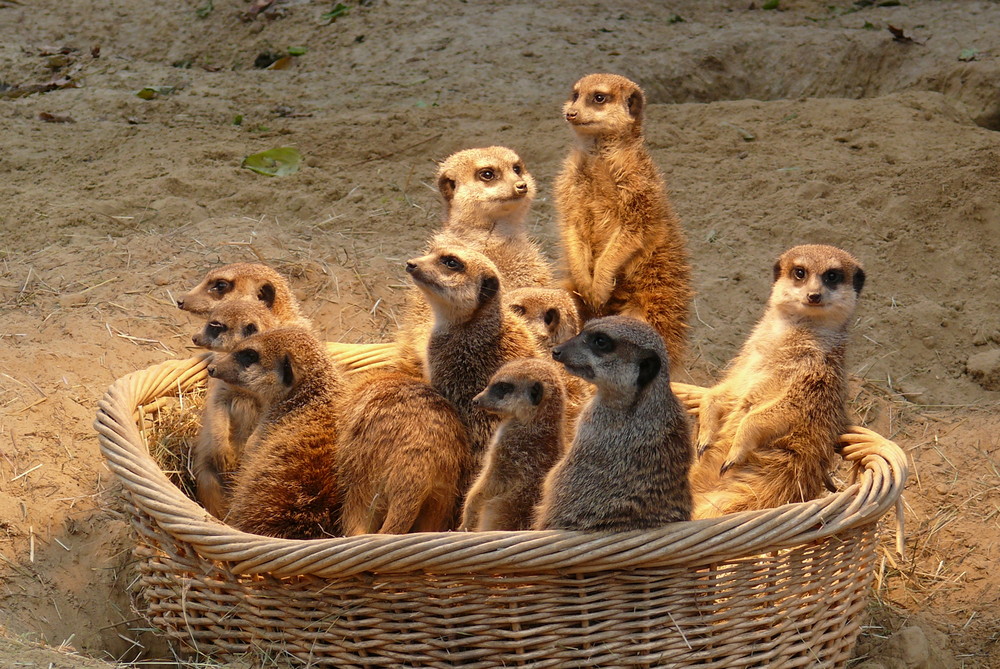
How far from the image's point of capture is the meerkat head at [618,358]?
2.38 meters

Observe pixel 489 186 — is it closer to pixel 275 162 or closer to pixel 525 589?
pixel 525 589

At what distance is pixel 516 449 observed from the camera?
2629 mm

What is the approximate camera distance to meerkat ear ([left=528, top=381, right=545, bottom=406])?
2588 mm

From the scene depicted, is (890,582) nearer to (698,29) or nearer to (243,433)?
(243,433)

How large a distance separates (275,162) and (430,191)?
0.81 metres

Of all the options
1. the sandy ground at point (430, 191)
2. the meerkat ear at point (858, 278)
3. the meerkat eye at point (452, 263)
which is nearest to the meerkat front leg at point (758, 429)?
the meerkat ear at point (858, 278)

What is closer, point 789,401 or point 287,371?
point 287,371

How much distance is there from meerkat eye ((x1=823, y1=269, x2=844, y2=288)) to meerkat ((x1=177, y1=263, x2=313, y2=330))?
1518mm

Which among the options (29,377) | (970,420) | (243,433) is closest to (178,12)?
(29,377)

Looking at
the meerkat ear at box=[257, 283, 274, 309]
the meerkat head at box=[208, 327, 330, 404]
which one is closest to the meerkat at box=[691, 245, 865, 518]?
the meerkat head at box=[208, 327, 330, 404]

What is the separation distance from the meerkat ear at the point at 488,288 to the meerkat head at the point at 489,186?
31.7 inches

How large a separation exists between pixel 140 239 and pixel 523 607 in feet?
9.53

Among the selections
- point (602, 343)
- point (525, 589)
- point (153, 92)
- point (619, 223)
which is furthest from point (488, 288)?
point (153, 92)

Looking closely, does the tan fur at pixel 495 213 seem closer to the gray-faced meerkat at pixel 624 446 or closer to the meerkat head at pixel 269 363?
the meerkat head at pixel 269 363
